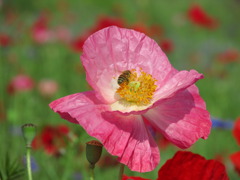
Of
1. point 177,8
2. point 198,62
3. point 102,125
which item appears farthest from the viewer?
point 177,8

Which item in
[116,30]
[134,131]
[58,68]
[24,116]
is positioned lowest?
[58,68]

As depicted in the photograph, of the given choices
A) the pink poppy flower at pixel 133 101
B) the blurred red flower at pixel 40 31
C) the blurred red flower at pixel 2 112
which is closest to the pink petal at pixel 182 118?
the pink poppy flower at pixel 133 101

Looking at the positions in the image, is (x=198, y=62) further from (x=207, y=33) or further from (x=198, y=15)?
(x=207, y=33)

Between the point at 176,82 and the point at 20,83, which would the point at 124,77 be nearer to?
the point at 176,82

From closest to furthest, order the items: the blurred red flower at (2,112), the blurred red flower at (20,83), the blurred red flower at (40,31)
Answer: the blurred red flower at (2,112) → the blurred red flower at (20,83) → the blurred red flower at (40,31)

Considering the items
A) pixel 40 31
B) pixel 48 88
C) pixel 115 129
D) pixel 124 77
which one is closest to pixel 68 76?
pixel 40 31

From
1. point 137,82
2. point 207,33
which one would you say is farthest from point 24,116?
point 207,33

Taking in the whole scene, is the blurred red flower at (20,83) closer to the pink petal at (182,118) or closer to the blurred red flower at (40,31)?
the blurred red flower at (40,31)
